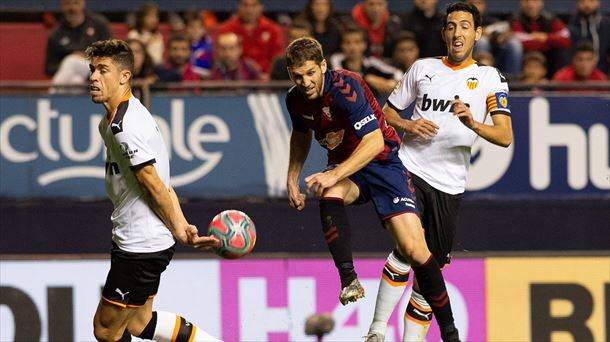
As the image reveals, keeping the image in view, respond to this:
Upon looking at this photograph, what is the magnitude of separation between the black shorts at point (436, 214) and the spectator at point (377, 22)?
5.31 meters

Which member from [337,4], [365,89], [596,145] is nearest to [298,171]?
Answer: [365,89]

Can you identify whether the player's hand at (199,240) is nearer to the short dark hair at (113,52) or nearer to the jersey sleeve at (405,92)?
the short dark hair at (113,52)

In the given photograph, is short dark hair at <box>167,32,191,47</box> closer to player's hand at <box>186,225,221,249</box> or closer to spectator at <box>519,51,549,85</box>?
spectator at <box>519,51,549,85</box>

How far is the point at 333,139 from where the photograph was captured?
8453mm

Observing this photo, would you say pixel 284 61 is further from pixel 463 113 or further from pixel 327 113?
pixel 463 113

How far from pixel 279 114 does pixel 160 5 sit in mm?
4551

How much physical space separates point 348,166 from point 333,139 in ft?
1.36

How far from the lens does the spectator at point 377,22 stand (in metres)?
14.2

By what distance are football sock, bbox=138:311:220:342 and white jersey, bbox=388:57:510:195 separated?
72.7 inches

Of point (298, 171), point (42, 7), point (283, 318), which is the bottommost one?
point (283, 318)

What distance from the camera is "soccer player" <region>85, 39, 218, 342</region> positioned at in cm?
771

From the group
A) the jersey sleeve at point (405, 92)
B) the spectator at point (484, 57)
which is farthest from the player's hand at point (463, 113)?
the spectator at point (484, 57)

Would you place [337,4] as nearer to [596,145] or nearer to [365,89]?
[596,145]

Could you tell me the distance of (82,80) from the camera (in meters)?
A: 13.5
